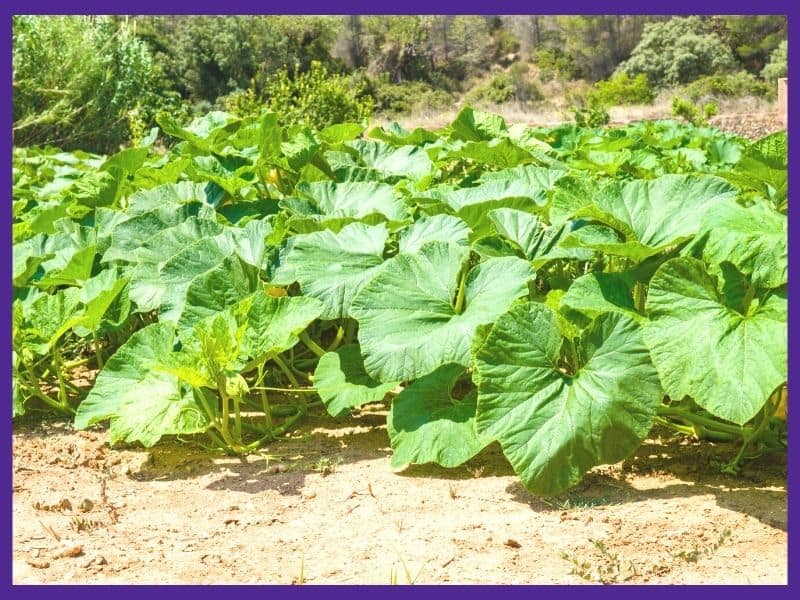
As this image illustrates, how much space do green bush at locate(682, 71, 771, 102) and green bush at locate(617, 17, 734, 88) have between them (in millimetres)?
785

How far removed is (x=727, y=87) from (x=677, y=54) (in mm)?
5036

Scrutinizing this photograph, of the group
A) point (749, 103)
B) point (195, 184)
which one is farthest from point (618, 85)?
point (195, 184)

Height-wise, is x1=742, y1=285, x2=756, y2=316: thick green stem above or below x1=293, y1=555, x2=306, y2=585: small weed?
above

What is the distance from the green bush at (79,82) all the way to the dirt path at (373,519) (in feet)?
30.0

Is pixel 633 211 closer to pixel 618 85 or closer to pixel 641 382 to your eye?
pixel 641 382

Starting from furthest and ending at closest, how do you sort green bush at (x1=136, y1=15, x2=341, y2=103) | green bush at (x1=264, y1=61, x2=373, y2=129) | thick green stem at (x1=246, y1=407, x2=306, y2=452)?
green bush at (x1=136, y1=15, x2=341, y2=103), green bush at (x1=264, y1=61, x2=373, y2=129), thick green stem at (x1=246, y1=407, x2=306, y2=452)

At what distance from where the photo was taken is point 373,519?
2.22m

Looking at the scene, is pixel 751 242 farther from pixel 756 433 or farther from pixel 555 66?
pixel 555 66

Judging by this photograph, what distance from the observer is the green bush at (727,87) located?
27250 millimetres

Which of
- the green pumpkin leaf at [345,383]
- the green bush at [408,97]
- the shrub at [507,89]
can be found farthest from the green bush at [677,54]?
the green pumpkin leaf at [345,383]

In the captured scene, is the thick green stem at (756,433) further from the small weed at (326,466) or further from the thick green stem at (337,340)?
the thick green stem at (337,340)

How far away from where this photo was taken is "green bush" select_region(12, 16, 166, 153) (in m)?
13.6

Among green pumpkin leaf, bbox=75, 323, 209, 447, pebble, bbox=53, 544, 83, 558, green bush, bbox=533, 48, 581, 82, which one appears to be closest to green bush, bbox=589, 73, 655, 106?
green bush, bbox=533, 48, 581, 82

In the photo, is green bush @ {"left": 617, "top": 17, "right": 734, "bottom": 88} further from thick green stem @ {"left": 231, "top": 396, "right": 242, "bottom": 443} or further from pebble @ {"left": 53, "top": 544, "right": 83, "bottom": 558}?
pebble @ {"left": 53, "top": 544, "right": 83, "bottom": 558}
